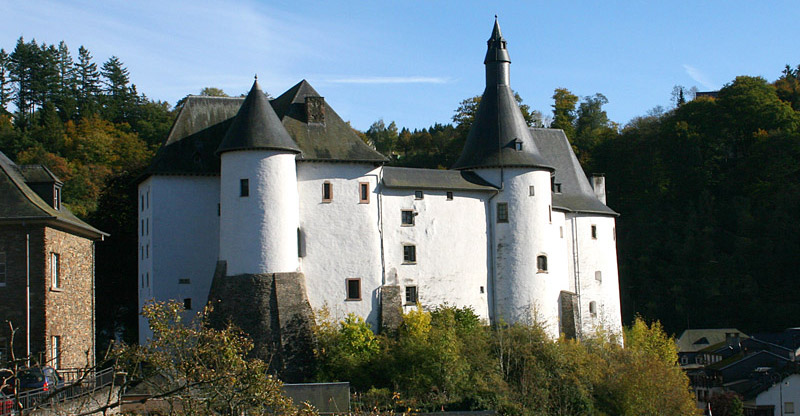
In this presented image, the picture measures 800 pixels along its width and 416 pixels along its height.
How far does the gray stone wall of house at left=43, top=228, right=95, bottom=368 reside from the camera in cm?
2244

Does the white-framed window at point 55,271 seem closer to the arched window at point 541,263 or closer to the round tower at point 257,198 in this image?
the round tower at point 257,198

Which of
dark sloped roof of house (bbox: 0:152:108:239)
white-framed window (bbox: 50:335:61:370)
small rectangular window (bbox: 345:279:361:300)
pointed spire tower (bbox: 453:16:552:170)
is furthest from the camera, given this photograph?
pointed spire tower (bbox: 453:16:552:170)

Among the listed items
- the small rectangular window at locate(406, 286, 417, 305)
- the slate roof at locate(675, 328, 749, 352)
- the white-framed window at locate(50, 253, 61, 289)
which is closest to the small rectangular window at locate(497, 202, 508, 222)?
the small rectangular window at locate(406, 286, 417, 305)

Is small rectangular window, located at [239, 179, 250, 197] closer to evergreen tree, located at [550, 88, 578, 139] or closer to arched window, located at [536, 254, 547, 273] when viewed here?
arched window, located at [536, 254, 547, 273]

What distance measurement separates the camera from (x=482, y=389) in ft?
95.8

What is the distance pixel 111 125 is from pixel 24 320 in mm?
40628

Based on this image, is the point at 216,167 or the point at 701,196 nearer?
the point at 216,167

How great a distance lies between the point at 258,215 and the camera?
2981 cm

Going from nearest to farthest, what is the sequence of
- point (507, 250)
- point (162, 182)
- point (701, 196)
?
point (162, 182) < point (507, 250) < point (701, 196)

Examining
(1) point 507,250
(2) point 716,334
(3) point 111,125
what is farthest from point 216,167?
(2) point 716,334

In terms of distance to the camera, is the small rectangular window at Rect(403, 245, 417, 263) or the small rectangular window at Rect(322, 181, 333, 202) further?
the small rectangular window at Rect(403, 245, 417, 263)

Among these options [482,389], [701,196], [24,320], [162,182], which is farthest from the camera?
[701,196]

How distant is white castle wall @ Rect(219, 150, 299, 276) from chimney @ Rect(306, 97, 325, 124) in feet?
9.60

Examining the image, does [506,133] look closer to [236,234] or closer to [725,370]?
[236,234]
